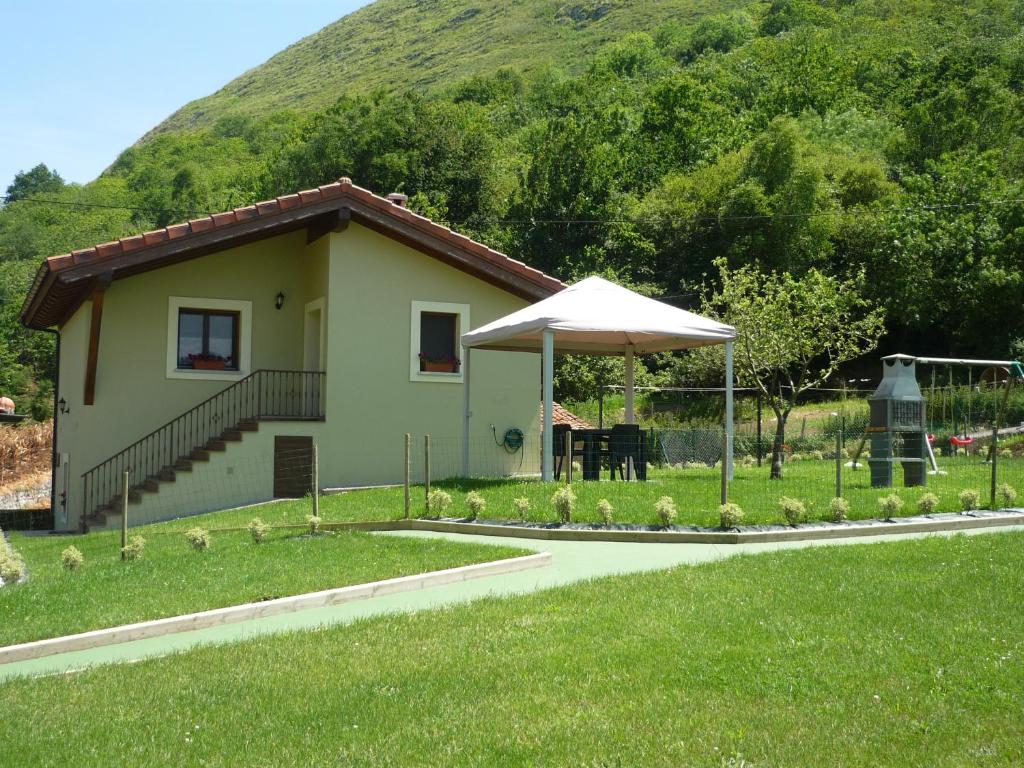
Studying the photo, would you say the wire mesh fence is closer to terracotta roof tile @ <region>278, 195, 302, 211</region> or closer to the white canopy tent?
the white canopy tent

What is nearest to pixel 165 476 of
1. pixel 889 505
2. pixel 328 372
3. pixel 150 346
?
pixel 150 346

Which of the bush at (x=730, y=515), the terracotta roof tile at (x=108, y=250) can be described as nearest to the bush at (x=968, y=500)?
the bush at (x=730, y=515)

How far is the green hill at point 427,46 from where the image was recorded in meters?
119

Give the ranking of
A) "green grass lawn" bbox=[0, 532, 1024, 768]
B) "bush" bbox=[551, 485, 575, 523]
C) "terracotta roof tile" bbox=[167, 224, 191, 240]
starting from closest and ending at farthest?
"green grass lawn" bbox=[0, 532, 1024, 768], "bush" bbox=[551, 485, 575, 523], "terracotta roof tile" bbox=[167, 224, 191, 240]

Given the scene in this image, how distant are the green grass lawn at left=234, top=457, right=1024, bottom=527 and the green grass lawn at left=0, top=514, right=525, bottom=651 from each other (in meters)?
2.08

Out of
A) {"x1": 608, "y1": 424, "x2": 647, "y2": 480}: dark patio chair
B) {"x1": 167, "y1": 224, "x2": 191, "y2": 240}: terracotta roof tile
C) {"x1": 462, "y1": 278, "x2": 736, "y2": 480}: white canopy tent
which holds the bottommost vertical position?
{"x1": 608, "y1": 424, "x2": 647, "y2": 480}: dark patio chair

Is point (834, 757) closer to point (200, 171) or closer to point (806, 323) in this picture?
point (806, 323)

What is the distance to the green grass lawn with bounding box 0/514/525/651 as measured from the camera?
27.6 feet

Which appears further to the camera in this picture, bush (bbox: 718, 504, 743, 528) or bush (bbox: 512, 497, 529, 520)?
bush (bbox: 512, 497, 529, 520)

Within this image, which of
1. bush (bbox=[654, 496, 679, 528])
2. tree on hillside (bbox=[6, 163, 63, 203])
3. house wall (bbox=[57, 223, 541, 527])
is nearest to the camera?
bush (bbox=[654, 496, 679, 528])

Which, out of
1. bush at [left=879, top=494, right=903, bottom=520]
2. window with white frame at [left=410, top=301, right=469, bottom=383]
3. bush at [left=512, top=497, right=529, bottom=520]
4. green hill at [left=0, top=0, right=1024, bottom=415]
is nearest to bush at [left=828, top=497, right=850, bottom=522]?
bush at [left=879, top=494, right=903, bottom=520]

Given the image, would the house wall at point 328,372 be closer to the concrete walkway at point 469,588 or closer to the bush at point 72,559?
the concrete walkway at point 469,588

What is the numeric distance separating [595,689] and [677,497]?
8249mm

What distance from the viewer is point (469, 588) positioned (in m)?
9.45
